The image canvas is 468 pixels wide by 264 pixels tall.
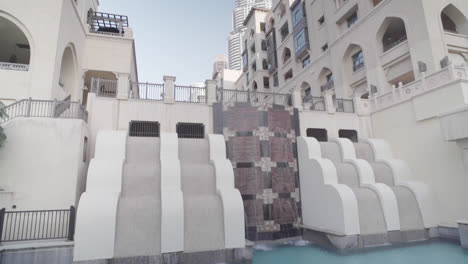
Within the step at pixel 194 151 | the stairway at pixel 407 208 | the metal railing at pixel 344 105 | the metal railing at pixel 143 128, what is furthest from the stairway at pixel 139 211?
the metal railing at pixel 344 105

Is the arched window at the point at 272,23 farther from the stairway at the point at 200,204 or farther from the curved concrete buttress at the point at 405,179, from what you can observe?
the stairway at the point at 200,204

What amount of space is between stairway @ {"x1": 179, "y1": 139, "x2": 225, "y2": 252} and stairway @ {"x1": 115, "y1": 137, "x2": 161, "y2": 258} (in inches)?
43.3

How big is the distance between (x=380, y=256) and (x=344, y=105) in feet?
37.1

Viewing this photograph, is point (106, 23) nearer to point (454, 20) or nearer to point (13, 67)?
point (13, 67)

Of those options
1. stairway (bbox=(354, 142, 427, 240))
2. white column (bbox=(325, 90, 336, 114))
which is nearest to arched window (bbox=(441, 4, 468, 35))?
white column (bbox=(325, 90, 336, 114))

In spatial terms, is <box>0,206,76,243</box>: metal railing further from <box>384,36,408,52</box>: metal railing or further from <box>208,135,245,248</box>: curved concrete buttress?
<box>384,36,408,52</box>: metal railing

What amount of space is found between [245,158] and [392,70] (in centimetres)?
1457

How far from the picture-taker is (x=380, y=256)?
1022 cm

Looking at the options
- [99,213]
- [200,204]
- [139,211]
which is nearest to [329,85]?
[200,204]

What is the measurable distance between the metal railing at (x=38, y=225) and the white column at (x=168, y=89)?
713 cm

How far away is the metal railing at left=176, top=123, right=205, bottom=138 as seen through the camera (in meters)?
15.0

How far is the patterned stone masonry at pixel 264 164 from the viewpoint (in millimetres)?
13164

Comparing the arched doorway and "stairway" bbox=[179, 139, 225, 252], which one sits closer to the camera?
"stairway" bbox=[179, 139, 225, 252]

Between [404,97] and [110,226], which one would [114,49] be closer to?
[110,226]
